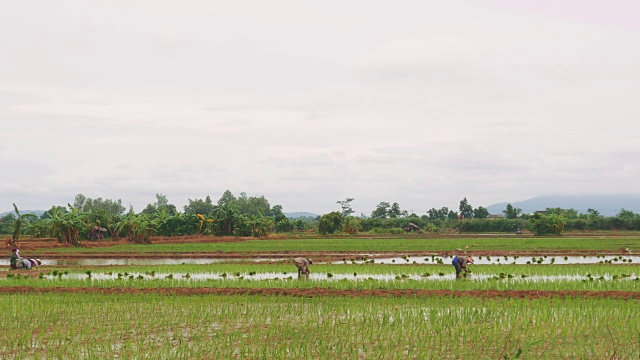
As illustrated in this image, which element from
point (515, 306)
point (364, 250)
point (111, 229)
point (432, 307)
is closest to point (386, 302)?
point (432, 307)

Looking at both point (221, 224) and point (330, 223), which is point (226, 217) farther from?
point (330, 223)

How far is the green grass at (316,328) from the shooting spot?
8.96 m

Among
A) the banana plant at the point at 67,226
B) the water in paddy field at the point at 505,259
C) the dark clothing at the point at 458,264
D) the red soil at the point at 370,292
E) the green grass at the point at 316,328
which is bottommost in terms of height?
the green grass at the point at 316,328

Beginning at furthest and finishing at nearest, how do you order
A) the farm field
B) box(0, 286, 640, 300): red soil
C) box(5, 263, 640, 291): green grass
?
box(5, 263, 640, 291): green grass
box(0, 286, 640, 300): red soil
the farm field

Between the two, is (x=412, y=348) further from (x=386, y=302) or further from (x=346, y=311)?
(x=386, y=302)

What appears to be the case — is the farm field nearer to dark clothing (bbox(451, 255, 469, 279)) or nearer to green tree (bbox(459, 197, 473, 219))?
dark clothing (bbox(451, 255, 469, 279))

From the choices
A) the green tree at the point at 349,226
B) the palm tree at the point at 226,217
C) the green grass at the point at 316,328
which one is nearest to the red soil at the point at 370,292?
the green grass at the point at 316,328

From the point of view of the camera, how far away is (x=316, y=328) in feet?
34.7

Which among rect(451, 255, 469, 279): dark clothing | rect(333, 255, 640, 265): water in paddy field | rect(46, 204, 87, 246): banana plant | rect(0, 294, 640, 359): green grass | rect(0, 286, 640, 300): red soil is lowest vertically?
rect(0, 294, 640, 359): green grass

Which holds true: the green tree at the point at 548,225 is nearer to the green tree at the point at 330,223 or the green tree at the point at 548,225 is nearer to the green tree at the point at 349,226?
the green tree at the point at 349,226

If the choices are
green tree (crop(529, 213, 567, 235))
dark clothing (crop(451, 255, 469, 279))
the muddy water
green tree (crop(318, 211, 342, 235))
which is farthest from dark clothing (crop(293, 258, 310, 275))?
green tree (crop(529, 213, 567, 235))

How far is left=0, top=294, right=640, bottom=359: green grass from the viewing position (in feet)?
29.4

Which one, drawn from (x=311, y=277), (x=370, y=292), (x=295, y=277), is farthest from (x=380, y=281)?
(x=295, y=277)

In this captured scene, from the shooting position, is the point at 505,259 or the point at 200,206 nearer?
the point at 505,259
